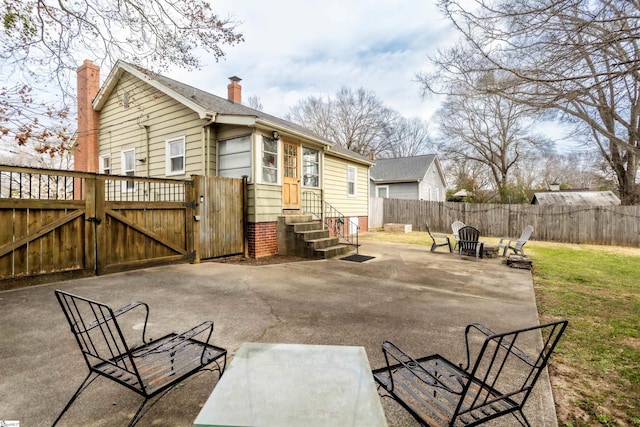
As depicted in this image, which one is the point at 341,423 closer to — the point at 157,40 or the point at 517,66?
the point at 517,66

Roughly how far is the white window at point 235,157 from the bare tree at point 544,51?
5.11 metres

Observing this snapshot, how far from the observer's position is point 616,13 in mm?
3801

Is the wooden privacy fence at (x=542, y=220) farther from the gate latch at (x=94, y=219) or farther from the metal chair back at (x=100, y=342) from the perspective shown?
the metal chair back at (x=100, y=342)

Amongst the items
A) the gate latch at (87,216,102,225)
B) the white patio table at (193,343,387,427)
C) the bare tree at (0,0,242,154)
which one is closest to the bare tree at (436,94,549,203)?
the bare tree at (0,0,242,154)

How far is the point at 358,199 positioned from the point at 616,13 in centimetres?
1145

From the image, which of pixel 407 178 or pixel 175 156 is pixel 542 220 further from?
pixel 175 156

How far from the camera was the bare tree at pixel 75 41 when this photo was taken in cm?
540

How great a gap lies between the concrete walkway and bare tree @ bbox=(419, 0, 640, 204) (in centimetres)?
322

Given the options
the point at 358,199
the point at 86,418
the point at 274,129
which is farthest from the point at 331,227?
the point at 86,418

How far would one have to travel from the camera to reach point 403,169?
→ 23.0m

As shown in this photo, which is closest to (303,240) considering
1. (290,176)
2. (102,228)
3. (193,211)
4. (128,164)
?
(290,176)

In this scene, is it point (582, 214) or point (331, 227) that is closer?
point (331, 227)

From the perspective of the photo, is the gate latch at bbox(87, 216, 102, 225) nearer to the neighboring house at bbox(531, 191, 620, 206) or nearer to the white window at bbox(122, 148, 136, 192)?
the white window at bbox(122, 148, 136, 192)

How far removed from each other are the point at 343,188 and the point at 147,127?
7.94 meters
